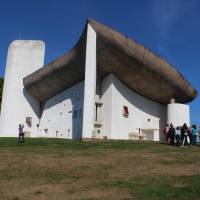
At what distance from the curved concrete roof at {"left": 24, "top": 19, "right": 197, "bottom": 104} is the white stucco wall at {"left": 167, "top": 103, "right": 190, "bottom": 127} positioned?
1.19 metres

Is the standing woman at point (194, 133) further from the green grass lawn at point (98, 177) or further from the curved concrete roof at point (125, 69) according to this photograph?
the curved concrete roof at point (125, 69)

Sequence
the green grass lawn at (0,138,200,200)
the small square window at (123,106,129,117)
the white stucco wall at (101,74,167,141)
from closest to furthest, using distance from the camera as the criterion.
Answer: the green grass lawn at (0,138,200,200)
the white stucco wall at (101,74,167,141)
the small square window at (123,106,129,117)

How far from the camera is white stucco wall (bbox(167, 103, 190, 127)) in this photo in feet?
93.4

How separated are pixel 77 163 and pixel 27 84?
1025 inches

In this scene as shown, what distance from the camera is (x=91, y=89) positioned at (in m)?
24.8

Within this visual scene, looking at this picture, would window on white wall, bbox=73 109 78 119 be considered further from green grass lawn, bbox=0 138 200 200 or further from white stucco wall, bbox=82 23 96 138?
green grass lawn, bbox=0 138 200 200

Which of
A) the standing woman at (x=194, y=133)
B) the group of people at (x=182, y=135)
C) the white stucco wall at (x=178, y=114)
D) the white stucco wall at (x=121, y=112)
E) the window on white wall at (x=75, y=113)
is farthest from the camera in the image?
the window on white wall at (x=75, y=113)

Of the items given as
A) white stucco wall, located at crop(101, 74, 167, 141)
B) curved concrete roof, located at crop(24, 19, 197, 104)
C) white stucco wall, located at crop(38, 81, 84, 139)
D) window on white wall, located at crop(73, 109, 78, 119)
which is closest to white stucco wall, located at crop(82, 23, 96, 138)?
curved concrete roof, located at crop(24, 19, 197, 104)

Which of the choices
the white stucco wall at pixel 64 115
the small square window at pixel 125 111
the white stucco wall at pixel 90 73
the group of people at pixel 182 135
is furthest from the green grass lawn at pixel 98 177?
the white stucco wall at pixel 64 115

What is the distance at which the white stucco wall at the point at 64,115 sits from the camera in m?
29.7

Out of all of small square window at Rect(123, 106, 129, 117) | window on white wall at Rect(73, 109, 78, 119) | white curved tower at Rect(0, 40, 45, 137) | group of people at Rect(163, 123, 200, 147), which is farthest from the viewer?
white curved tower at Rect(0, 40, 45, 137)

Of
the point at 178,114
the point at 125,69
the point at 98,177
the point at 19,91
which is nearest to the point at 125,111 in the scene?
the point at 125,69

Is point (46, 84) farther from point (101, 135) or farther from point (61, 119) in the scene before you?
point (101, 135)

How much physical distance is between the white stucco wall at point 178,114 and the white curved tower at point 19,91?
17548 mm
